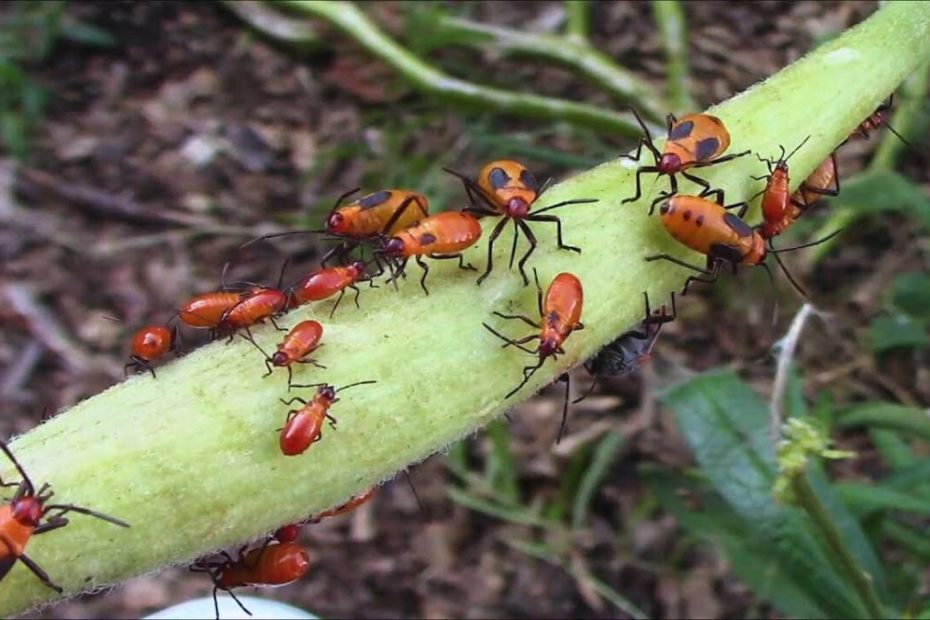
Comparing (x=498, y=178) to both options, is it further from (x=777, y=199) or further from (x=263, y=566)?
(x=263, y=566)

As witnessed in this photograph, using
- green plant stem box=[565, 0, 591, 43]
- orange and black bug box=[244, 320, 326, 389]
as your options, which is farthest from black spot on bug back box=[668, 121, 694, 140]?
green plant stem box=[565, 0, 591, 43]

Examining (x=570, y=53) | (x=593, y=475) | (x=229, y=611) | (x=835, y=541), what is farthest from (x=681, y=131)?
(x=570, y=53)

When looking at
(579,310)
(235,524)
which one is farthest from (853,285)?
(235,524)

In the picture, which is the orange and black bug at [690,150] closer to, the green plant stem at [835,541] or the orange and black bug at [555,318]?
the orange and black bug at [555,318]

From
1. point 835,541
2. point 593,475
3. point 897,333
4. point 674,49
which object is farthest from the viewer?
point 674,49

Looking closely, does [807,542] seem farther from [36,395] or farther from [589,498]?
[36,395]

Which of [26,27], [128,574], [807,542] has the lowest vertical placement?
[128,574]

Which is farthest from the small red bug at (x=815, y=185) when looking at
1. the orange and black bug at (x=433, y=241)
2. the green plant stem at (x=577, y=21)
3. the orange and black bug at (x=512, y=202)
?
the green plant stem at (x=577, y=21)
